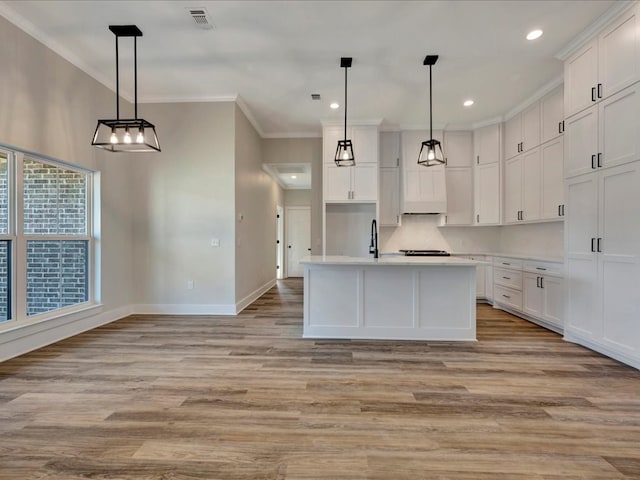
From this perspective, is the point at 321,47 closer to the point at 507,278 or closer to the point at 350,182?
the point at 350,182

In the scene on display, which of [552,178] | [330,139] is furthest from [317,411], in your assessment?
[330,139]

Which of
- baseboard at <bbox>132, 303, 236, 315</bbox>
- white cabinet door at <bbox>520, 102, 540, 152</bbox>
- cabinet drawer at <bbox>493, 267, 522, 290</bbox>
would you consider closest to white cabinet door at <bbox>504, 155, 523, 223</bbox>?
white cabinet door at <bbox>520, 102, 540, 152</bbox>

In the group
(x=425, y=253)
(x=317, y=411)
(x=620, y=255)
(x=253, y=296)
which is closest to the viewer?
(x=317, y=411)

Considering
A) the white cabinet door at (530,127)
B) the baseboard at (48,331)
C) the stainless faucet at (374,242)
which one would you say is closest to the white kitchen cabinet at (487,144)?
the white cabinet door at (530,127)

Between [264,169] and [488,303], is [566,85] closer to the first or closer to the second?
[488,303]

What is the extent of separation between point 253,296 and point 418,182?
3.61 meters

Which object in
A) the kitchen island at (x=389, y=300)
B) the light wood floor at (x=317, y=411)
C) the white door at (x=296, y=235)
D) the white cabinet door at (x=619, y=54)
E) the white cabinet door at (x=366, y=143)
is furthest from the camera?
the white door at (x=296, y=235)

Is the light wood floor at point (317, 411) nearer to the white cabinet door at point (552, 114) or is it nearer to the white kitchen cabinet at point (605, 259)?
the white kitchen cabinet at point (605, 259)

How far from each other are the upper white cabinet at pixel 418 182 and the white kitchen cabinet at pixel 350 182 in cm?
65

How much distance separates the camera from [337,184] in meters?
5.55

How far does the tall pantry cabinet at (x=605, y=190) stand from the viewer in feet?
9.04

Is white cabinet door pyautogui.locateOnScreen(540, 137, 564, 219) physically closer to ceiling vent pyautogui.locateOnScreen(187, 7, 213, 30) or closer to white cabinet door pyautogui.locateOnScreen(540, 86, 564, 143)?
white cabinet door pyautogui.locateOnScreen(540, 86, 564, 143)

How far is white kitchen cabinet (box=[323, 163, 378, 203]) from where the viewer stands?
5.54 m

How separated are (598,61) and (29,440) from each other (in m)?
5.38
